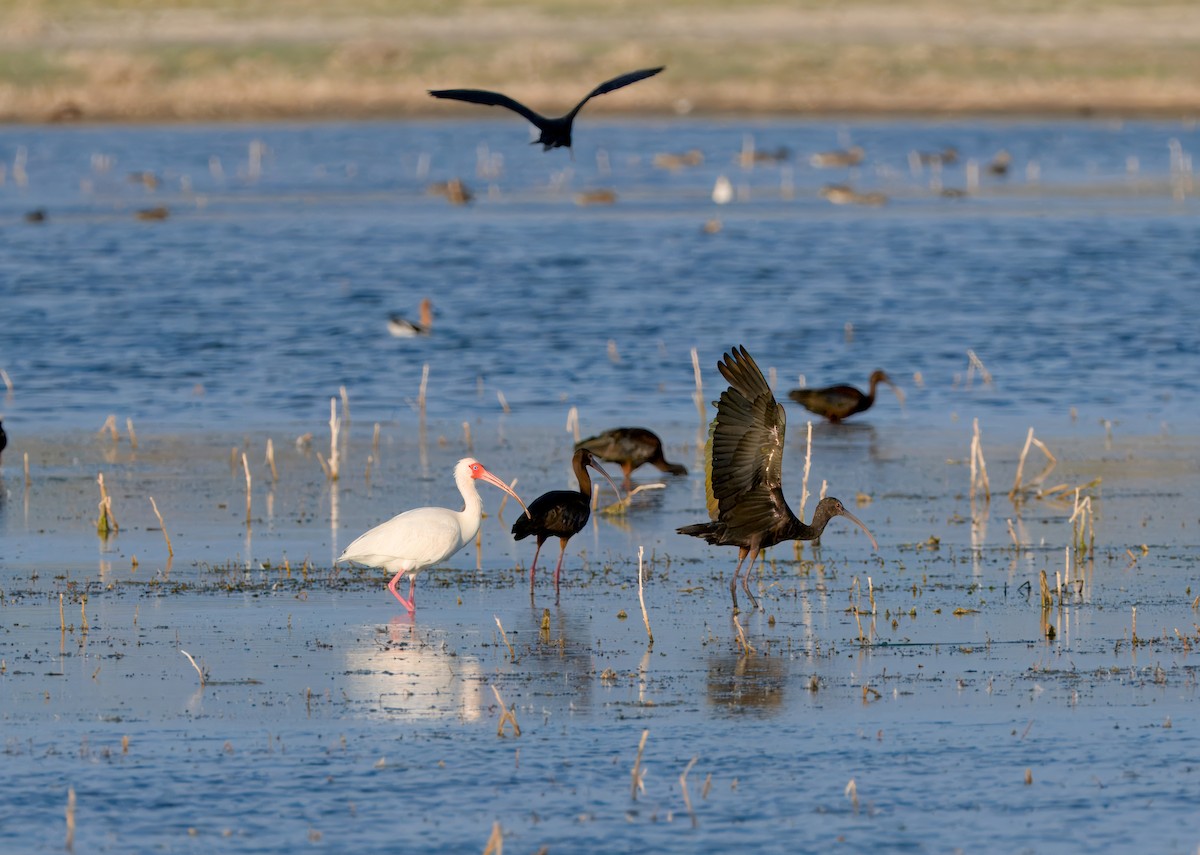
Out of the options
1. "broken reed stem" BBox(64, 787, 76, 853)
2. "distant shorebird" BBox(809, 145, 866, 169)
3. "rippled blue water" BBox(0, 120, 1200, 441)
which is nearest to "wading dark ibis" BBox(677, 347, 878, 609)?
"broken reed stem" BBox(64, 787, 76, 853)

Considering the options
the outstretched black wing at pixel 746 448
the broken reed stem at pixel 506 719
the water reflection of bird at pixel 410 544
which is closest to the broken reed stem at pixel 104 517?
the water reflection of bird at pixel 410 544

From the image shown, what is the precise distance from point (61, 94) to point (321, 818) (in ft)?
197

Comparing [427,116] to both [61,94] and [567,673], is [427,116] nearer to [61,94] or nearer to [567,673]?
[61,94]

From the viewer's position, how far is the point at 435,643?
10.7 m

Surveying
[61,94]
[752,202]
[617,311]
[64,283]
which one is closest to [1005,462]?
[617,311]

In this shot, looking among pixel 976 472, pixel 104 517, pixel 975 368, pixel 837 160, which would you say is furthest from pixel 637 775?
pixel 837 160

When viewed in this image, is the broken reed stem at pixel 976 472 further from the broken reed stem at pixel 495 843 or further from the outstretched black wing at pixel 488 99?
the broken reed stem at pixel 495 843

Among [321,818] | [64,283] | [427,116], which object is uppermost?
[427,116]

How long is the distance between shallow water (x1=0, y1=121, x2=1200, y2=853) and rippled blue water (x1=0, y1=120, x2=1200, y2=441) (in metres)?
0.13

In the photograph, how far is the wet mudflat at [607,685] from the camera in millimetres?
7898

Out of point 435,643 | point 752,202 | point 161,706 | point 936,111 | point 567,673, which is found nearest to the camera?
point 161,706

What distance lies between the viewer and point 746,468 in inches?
456

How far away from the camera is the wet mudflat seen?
25.9ft

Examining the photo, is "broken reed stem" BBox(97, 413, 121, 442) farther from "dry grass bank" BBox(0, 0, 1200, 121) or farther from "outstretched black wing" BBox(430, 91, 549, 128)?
"dry grass bank" BBox(0, 0, 1200, 121)
